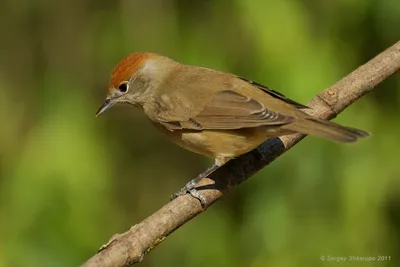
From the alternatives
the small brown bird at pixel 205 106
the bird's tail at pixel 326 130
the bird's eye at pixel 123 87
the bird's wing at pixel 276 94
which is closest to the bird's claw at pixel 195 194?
the small brown bird at pixel 205 106

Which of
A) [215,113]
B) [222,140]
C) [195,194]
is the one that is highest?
[215,113]

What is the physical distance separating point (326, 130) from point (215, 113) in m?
0.92

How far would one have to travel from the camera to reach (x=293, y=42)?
16.3ft

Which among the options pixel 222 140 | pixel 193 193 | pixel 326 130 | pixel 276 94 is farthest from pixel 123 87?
pixel 326 130

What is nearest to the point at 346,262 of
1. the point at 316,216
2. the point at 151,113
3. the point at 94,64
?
the point at 316,216

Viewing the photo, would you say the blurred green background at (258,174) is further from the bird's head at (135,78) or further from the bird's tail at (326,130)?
the bird's tail at (326,130)

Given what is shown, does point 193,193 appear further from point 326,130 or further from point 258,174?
point 258,174

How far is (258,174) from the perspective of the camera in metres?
5.13

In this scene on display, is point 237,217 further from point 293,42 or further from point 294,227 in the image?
point 293,42

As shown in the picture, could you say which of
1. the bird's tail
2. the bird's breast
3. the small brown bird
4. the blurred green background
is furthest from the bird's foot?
the blurred green background

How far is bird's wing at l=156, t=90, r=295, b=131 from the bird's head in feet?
0.68

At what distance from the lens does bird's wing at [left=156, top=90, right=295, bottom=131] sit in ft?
14.8

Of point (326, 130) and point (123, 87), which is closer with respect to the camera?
point (326, 130)

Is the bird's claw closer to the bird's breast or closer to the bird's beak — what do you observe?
the bird's breast
